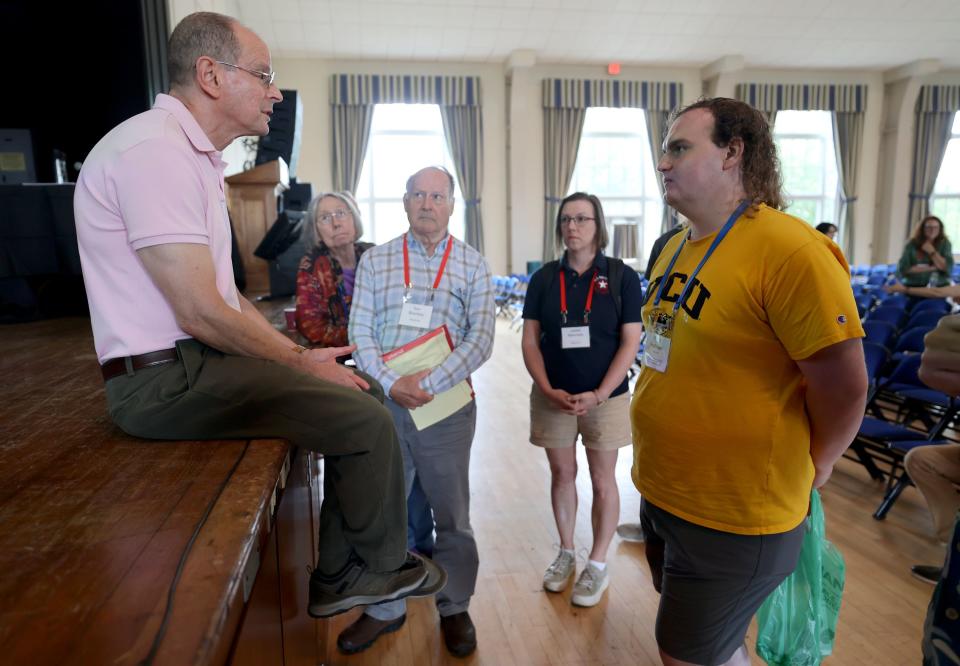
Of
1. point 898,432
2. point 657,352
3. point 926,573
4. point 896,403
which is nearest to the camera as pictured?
point 657,352

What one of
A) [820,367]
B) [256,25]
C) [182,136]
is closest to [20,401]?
[182,136]

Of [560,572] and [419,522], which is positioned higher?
[419,522]

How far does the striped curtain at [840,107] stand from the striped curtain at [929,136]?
1.10 meters

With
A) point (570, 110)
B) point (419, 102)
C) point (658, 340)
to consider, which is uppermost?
point (419, 102)

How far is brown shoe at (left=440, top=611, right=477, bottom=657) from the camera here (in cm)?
192

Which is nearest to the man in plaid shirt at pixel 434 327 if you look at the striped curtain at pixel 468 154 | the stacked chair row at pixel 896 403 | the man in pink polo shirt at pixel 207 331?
the man in pink polo shirt at pixel 207 331

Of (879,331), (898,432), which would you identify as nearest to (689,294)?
(898,432)

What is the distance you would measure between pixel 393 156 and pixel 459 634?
1028cm

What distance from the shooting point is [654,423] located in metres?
1.26

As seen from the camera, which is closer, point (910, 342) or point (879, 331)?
point (879, 331)

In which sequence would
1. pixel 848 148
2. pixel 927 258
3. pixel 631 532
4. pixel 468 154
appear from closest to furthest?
pixel 631 532
pixel 927 258
pixel 468 154
pixel 848 148

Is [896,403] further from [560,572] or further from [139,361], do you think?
[139,361]

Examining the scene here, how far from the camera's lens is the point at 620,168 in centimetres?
1184

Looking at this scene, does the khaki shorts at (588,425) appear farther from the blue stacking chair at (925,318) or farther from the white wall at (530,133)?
the white wall at (530,133)
